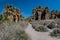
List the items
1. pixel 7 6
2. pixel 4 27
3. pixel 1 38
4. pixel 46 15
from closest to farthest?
1. pixel 1 38
2. pixel 4 27
3. pixel 7 6
4. pixel 46 15

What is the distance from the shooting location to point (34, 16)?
67.1m

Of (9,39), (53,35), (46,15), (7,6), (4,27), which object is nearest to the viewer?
(9,39)

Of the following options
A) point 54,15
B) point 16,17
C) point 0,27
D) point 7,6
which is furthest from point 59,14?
point 0,27

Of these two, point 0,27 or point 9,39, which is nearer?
point 9,39

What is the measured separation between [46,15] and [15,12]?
14409 mm

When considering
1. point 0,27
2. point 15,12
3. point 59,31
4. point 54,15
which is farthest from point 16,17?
point 0,27

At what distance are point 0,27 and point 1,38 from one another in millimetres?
1747

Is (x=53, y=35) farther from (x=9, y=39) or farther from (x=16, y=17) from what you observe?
(x=16, y=17)

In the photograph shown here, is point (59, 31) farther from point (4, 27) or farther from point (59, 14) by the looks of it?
point (59, 14)

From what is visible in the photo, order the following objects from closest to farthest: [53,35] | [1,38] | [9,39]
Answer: [1,38] → [9,39] → [53,35]

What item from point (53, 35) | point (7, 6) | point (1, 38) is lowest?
point (53, 35)

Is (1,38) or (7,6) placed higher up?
(7,6)

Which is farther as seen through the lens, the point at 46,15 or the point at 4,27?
the point at 46,15

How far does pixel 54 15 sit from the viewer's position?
215ft
